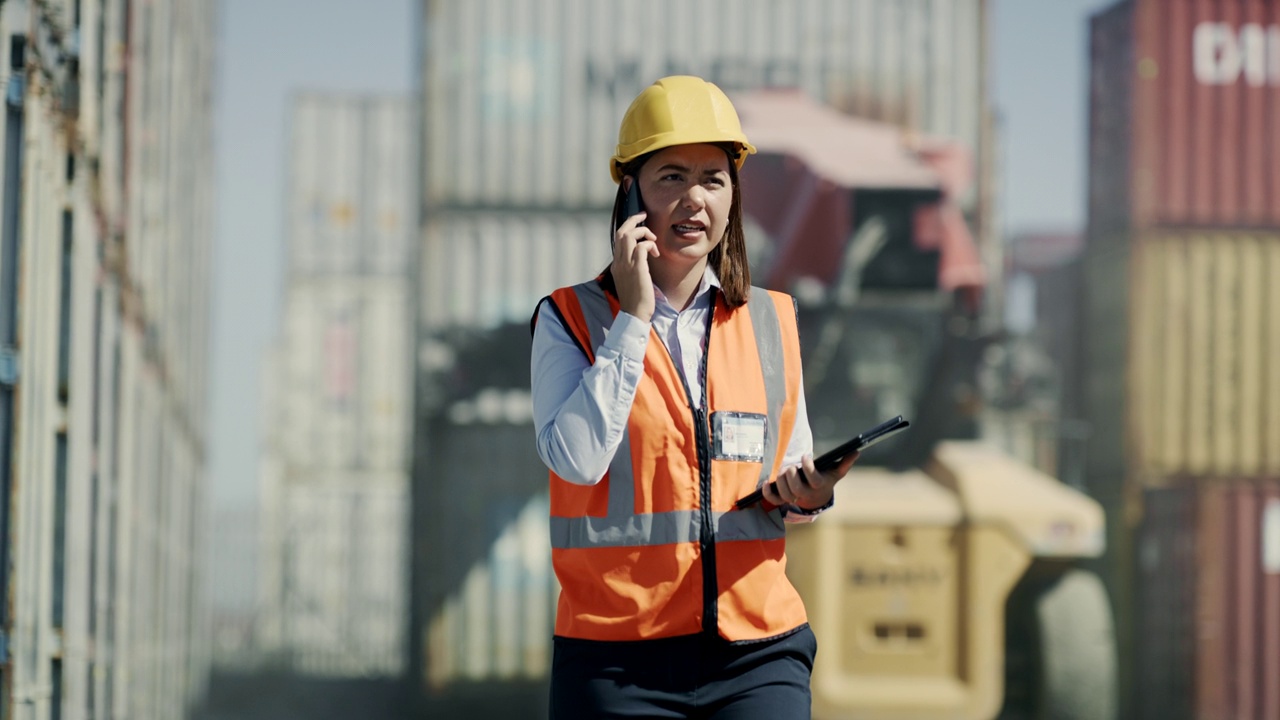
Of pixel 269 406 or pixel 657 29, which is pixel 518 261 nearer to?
pixel 657 29

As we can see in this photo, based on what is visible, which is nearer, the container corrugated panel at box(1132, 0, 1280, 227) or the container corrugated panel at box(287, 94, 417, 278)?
the container corrugated panel at box(1132, 0, 1280, 227)

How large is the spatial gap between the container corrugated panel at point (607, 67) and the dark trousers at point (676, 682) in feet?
42.1

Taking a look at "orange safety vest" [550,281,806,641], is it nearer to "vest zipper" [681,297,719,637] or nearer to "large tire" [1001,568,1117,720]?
"vest zipper" [681,297,719,637]

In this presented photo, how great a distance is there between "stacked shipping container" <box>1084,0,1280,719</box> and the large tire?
501 cm

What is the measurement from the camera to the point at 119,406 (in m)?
7.28

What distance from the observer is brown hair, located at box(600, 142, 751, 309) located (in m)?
2.46

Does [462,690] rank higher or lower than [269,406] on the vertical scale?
lower

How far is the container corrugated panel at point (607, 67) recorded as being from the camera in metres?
15.0

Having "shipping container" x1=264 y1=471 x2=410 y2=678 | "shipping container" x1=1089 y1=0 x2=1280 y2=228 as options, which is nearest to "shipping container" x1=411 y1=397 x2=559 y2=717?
"shipping container" x1=1089 y1=0 x2=1280 y2=228

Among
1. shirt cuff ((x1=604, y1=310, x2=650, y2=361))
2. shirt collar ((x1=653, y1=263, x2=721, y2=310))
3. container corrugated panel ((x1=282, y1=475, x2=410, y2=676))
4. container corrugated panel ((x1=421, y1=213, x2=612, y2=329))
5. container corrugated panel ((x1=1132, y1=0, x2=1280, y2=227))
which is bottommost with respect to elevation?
container corrugated panel ((x1=282, y1=475, x2=410, y2=676))

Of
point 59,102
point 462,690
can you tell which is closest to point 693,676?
point 59,102

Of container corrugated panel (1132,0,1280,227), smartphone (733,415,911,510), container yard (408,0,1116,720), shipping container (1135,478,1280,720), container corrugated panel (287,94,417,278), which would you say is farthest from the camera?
container corrugated panel (287,94,417,278)

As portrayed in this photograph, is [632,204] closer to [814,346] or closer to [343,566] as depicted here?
[814,346]

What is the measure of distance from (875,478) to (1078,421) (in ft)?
21.4
